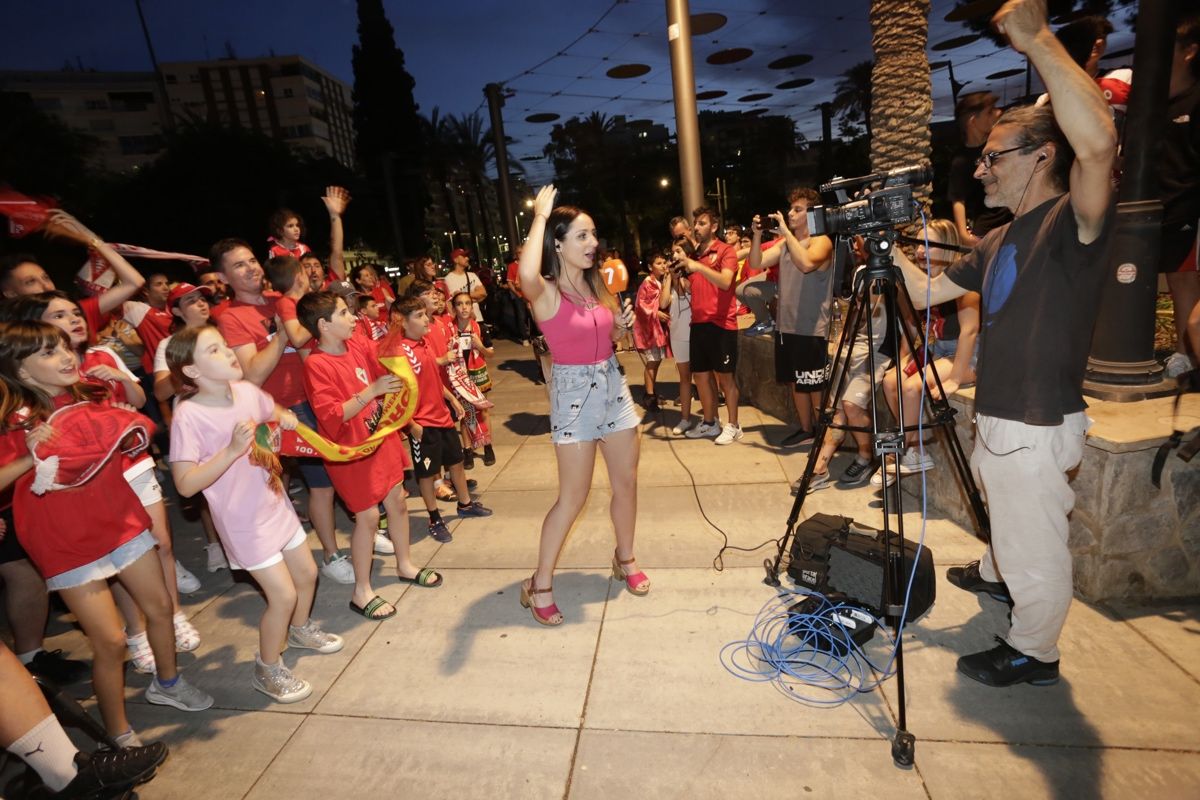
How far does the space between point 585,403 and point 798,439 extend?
320cm

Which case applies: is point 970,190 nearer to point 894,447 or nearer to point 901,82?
point 901,82

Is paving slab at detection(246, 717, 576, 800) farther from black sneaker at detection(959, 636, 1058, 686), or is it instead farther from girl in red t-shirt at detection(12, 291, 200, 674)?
black sneaker at detection(959, 636, 1058, 686)

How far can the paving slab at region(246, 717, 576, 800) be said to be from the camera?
231cm

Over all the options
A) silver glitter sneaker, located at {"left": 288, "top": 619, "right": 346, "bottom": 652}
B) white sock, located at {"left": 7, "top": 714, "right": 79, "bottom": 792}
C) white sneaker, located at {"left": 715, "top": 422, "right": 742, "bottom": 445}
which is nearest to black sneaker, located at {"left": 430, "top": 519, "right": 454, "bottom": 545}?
silver glitter sneaker, located at {"left": 288, "top": 619, "right": 346, "bottom": 652}

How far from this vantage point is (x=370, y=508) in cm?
335

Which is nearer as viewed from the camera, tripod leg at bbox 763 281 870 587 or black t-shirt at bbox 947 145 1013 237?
tripod leg at bbox 763 281 870 587

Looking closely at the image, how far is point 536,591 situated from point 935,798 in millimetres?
1948

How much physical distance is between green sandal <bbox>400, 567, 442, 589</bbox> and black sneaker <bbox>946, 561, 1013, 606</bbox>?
2.97 m

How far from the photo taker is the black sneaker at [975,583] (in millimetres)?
3041

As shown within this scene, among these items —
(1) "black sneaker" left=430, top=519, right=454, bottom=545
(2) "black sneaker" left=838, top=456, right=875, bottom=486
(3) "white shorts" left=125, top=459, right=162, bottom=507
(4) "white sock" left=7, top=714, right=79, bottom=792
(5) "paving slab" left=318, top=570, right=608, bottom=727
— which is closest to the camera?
(4) "white sock" left=7, top=714, right=79, bottom=792

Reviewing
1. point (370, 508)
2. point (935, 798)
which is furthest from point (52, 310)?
point (935, 798)

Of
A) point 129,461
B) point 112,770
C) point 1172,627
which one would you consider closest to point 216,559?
point 129,461

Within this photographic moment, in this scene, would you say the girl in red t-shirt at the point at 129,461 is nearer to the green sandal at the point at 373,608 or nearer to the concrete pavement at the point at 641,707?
the concrete pavement at the point at 641,707

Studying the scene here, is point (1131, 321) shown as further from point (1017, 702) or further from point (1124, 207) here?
point (1017, 702)
